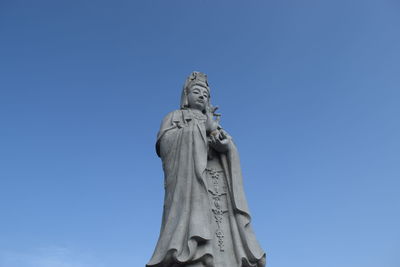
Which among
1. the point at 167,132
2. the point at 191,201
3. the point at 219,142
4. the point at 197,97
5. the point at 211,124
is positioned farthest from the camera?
the point at 197,97

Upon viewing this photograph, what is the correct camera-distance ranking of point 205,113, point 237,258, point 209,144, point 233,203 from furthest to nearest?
point 205,113, point 209,144, point 233,203, point 237,258

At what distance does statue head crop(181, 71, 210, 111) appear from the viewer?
1122 centimetres

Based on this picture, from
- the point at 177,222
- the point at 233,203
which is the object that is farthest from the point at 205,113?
the point at 177,222

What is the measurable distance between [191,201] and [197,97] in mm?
3104

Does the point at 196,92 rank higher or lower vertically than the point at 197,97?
higher

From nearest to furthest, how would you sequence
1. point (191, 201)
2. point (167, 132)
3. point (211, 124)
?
point (191, 201), point (167, 132), point (211, 124)

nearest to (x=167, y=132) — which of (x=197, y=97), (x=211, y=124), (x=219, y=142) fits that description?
(x=211, y=124)

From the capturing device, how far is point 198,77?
458 inches

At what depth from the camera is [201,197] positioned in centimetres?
919

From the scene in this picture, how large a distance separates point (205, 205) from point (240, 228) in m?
0.92

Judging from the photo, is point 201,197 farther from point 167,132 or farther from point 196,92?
point 196,92

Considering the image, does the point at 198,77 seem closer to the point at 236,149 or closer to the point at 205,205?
the point at 236,149

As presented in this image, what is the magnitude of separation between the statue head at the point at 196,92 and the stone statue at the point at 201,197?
0.03 meters

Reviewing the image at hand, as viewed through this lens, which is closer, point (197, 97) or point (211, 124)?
point (211, 124)
